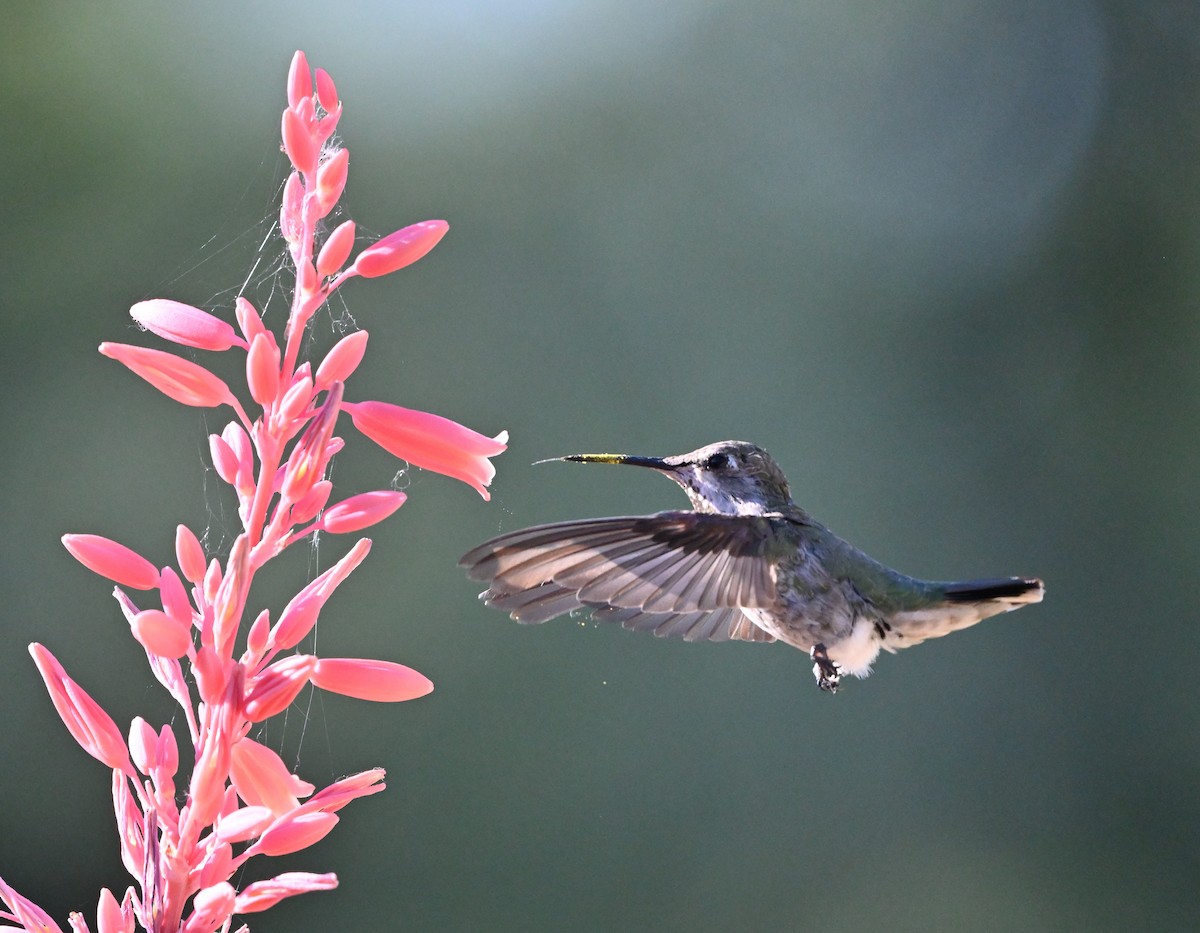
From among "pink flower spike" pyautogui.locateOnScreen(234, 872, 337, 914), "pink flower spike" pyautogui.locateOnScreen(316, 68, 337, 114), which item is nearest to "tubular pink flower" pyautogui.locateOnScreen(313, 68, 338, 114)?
"pink flower spike" pyautogui.locateOnScreen(316, 68, 337, 114)

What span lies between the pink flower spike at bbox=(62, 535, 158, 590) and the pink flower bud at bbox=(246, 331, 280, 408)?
0.66 ft

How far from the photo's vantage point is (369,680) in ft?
3.85

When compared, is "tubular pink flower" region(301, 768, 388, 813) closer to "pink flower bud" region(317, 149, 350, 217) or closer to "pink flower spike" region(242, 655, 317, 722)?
"pink flower spike" region(242, 655, 317, 722)

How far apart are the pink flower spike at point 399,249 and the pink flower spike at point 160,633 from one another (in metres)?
0.42

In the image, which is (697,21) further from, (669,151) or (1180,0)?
(1180,0)

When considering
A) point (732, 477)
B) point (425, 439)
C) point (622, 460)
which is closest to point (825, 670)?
point (732, 477)

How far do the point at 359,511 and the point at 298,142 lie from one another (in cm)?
38

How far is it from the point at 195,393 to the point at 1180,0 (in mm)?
7649

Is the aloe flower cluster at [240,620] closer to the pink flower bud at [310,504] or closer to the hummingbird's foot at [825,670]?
the pink flower bud at [310,504]

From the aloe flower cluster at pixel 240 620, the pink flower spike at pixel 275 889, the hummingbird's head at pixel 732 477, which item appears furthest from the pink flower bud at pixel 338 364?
the hummingbird's head at pixel 732 477

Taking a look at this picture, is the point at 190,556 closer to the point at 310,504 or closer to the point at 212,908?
the point at 310,504

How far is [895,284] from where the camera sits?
6.13 metres

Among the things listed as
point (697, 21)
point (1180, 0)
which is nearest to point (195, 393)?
point (697, 21)

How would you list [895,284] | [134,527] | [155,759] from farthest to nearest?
[895,284]
[134,527]
[155,759]
